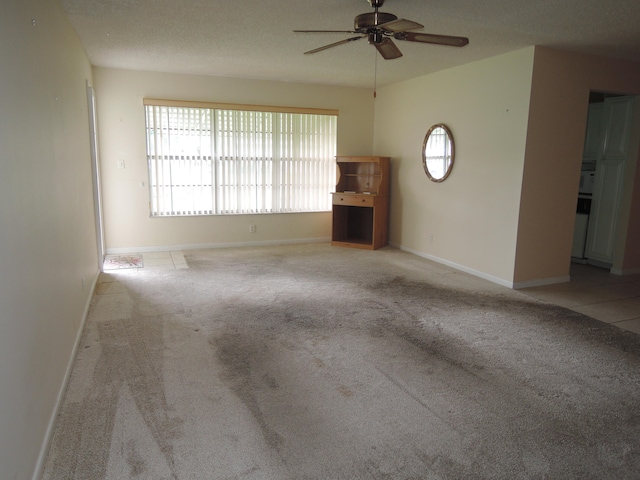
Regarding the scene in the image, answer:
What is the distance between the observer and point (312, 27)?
397 cm

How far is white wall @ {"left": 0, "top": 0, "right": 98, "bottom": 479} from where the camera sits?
165 centimetres

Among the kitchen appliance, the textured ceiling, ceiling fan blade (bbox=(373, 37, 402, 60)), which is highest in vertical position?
the textured ceiling

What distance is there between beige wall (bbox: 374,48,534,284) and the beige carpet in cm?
94

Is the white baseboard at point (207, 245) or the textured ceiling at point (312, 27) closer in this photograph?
the textured ceiling at point (312, 27)

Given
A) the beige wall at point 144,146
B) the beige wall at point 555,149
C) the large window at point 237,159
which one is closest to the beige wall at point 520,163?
the beige wall at point 555,149

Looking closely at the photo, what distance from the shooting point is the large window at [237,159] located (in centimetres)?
623

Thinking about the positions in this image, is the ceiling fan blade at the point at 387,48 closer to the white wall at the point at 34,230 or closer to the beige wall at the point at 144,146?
the white wall at the point at 34,230

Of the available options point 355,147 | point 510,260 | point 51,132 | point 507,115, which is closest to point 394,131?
point 355,147

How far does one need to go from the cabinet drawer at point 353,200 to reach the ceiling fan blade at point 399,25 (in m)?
3.65

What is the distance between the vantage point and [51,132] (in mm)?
2670

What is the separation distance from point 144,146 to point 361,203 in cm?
317

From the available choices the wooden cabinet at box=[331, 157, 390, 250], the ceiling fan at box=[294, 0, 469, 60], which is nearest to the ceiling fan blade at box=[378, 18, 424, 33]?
the ceiling fan at box=[294, 0, 469, 60]

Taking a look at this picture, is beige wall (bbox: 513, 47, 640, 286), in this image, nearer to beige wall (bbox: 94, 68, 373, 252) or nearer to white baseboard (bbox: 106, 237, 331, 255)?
beige wall (bbox: 94, 68, 373, 252)

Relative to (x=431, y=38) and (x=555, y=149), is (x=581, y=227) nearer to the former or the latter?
(x=555, y=149)
